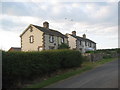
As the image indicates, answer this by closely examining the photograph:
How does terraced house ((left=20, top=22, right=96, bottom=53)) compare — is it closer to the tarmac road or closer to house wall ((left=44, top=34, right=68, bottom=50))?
house wall ((left=44, top=34, right=68, bottom=50))

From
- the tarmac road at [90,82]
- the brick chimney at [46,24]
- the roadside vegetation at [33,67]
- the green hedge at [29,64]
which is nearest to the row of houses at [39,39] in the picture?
the brick chimney at [46,24]

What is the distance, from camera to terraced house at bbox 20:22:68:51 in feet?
135

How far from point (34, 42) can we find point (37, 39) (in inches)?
44.5

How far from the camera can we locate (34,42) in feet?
139

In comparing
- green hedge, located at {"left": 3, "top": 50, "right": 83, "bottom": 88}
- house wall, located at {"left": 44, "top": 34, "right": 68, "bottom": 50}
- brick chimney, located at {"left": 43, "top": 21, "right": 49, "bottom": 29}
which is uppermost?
brick chimney, located at {"left": 43, "top": 21, "right": 49, "bottom": 29}

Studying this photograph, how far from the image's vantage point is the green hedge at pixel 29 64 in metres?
12.2

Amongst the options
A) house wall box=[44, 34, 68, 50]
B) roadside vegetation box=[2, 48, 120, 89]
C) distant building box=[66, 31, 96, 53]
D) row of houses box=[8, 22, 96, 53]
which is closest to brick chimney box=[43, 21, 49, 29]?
row of houses box=[8, 22, 96, 53]

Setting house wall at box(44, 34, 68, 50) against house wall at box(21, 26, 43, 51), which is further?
house wall at box(44, 34, 68, 50)

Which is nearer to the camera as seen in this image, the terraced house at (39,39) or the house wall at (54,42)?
the terraced house at (39,39)

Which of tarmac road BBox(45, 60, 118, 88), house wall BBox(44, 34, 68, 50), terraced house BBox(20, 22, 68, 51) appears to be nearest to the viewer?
tarmac road BBox(45, 60, 118, 88)

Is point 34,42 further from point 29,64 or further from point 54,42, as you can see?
point 29,64

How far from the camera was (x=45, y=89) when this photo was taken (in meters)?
11.5

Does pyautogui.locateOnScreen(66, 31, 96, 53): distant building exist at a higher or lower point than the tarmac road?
higher

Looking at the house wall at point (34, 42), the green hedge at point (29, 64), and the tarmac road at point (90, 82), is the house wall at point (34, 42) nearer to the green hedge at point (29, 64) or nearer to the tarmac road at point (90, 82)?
the green hedge at point (29, 64)
